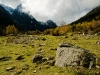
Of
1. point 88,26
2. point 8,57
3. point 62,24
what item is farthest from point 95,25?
point 8,57

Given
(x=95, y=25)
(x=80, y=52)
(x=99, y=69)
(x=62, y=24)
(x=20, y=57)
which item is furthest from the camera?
(x=62, y=24)

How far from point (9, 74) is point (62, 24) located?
15003 cm

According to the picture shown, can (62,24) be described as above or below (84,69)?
above

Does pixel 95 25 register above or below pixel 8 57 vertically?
above

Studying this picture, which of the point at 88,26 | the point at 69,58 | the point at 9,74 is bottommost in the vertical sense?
the point at 9,74

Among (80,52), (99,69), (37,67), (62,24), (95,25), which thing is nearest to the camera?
(99,69)

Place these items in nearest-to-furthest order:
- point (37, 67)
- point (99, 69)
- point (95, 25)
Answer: point (99, 69) → point (37, 67) → point (95, 25)

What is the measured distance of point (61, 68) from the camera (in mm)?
22203

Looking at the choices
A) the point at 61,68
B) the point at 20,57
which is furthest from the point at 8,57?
the point at 61,68

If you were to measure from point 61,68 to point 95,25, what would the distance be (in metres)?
134

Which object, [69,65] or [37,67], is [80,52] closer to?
[69,65]

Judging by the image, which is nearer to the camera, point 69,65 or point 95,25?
point 69,65

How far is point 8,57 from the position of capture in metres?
30.4

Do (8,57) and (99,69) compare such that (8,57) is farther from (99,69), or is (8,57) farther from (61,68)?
(99,69)
